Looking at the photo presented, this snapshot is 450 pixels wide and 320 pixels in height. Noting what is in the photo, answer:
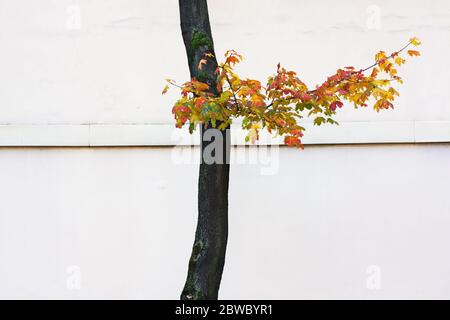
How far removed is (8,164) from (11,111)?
21.0 inches

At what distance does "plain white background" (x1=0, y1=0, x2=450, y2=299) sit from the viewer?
271 inches

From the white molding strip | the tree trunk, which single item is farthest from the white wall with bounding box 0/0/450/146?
the tree trunk

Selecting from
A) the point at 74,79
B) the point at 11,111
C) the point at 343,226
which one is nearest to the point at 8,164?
the point at 11,111

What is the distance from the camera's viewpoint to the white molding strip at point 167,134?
6.84 m

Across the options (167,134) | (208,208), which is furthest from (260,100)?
(167,134)

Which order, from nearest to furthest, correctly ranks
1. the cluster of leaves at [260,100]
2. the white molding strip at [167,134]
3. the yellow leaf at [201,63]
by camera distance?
the cluster of leaves at [260,100]
the yellow leaf at [201,63]
the white molding strip at [167,134]

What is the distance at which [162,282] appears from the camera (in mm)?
6938

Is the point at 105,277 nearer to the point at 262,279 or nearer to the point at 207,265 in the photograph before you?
the point at 262,279

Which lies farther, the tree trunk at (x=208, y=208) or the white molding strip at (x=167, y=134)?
the white molding strip at (x=167, y=134)

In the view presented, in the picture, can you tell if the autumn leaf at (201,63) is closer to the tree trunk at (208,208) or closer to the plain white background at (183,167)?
the tree trunk at (208,208)

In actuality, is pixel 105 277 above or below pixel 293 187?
below

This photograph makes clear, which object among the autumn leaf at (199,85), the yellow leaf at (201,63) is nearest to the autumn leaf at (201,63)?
the yellow leaf at (201,63)

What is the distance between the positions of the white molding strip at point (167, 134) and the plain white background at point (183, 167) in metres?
0.01

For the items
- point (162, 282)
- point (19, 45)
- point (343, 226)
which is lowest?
point (162, 282)
